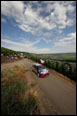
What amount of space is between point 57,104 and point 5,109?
2.93 m

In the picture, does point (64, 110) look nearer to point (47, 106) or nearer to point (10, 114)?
point (47, 106)

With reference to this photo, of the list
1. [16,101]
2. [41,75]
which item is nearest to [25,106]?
[16,101]

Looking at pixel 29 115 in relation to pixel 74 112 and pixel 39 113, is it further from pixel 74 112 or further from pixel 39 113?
pixel 74 112

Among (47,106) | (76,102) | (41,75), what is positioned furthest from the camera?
(41,75)

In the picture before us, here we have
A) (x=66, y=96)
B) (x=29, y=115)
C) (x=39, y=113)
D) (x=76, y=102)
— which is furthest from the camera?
(x=66, y=96)

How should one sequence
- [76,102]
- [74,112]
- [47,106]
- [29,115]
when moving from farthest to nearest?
[76,102], [47,106], [74,112], [29,115]

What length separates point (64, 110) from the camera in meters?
3.48

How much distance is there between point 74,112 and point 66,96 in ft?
4.00

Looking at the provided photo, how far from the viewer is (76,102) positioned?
403 centimetres

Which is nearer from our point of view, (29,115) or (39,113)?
(29,115)

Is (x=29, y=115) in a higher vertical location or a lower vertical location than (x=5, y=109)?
lower

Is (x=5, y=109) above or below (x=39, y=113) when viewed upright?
above

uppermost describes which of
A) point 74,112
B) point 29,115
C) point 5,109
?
point 5,109

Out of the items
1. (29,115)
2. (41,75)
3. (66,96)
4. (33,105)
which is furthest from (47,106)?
(41,75)
